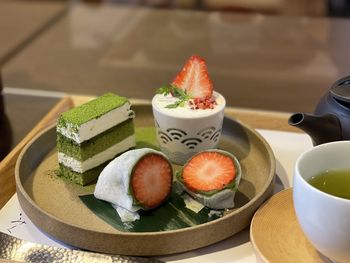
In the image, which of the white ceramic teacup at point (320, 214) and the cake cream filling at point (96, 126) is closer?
the white ceramic teacup at point (320, 214)

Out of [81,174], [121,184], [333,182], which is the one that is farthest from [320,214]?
[81,174]

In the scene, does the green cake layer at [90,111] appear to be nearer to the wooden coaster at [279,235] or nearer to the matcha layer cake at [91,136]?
the matcha layer cake at [91,136]

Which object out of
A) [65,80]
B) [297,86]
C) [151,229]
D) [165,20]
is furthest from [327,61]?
[151,229]

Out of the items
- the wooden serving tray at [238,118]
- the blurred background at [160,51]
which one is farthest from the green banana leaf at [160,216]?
the blurred background at [160,51]

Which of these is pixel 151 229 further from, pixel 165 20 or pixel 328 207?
pixel 165 20

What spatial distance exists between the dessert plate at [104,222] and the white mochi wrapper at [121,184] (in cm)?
4

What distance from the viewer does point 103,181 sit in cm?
97

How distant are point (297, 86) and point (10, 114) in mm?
805

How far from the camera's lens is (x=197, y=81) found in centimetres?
109

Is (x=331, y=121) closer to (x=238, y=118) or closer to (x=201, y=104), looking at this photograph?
(x=201, y=104)

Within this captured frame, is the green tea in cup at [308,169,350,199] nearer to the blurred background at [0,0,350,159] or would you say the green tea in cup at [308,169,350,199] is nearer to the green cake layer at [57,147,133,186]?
the green cake layer at [57,147,133,186]

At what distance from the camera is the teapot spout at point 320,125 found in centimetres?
95

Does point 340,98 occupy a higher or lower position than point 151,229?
higher

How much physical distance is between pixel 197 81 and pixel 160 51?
0.79 meters
